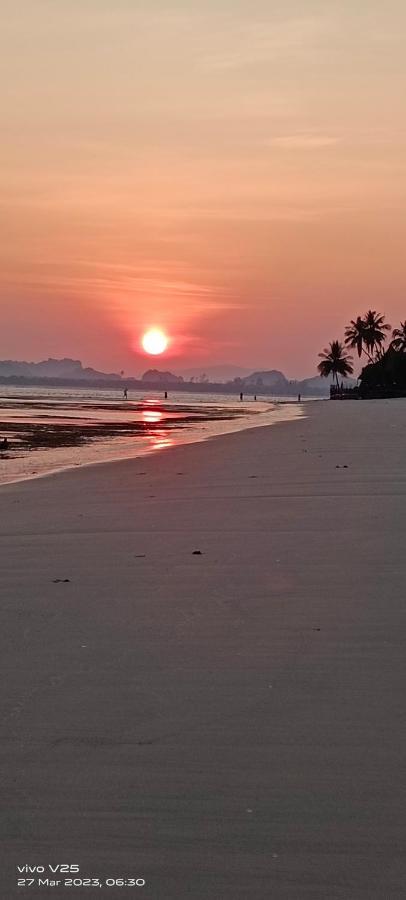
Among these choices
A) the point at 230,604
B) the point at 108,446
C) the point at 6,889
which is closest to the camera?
the point at 6,889

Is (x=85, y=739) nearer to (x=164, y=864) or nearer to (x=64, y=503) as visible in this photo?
(x=164, y=864)

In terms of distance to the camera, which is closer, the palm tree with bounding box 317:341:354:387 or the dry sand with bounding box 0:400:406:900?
the dry sand with bounding box 0:400:406:900

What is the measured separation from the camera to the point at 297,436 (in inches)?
1051

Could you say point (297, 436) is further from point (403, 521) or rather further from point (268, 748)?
point (268, 748)

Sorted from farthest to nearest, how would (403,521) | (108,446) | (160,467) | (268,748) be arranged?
(108,446) < (160,467) < (403,521) < (268,748)

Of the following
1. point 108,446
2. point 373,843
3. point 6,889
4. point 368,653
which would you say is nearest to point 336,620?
point 368,653

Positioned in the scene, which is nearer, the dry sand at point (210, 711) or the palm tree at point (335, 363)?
the dry sand at point (210, 711)

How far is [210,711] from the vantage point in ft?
13.3

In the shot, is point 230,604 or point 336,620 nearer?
point 336,620

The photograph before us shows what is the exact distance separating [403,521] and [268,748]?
5707mm

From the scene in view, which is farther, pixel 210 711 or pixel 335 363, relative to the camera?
pixel 335 363

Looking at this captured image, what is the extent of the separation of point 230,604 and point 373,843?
300cm

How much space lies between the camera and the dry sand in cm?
294

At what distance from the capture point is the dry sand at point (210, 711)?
294 centimetres
